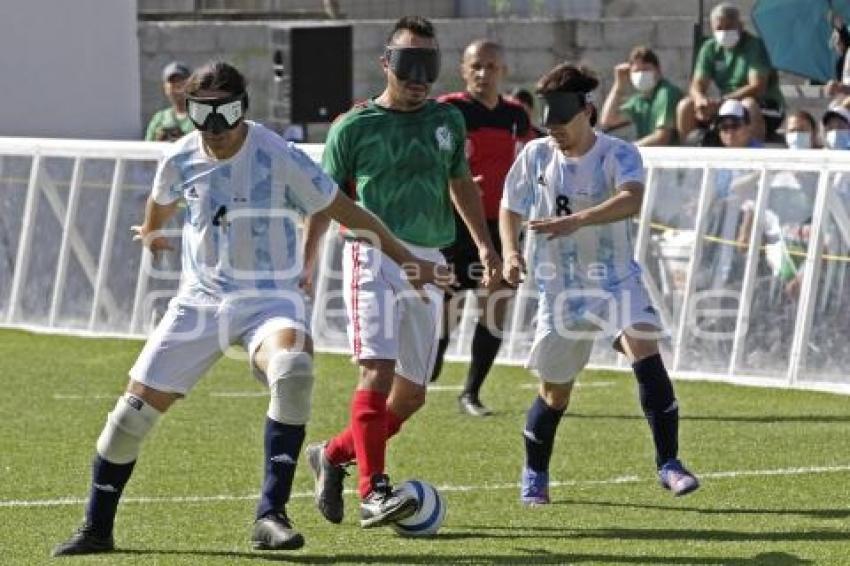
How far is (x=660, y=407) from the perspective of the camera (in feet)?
35.4

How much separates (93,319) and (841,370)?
6475mm

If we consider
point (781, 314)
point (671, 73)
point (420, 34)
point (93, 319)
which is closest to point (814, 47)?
point (671, 73)

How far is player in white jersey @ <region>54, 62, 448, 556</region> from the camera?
934 cm

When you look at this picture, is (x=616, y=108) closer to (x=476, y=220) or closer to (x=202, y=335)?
(x=476, y=220)

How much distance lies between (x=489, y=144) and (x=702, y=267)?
2.17 metres

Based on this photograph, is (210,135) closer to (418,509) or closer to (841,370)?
(418,509)

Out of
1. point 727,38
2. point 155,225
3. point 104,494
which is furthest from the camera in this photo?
point 727,38

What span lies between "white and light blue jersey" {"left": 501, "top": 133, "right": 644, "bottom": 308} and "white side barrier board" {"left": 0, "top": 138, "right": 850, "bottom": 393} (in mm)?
4819

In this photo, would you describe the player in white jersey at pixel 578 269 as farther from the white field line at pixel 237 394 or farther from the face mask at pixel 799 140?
the face mask at pixel 799 140

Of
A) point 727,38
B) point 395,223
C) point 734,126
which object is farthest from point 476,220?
point 727,38

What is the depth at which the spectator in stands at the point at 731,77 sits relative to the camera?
19375mm

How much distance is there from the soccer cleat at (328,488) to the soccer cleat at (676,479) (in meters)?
1.42

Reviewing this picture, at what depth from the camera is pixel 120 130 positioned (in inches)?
973

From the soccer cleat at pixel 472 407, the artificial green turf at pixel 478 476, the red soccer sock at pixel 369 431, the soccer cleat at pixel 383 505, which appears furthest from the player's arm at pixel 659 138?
the soccer cleat at pixel 383 505
